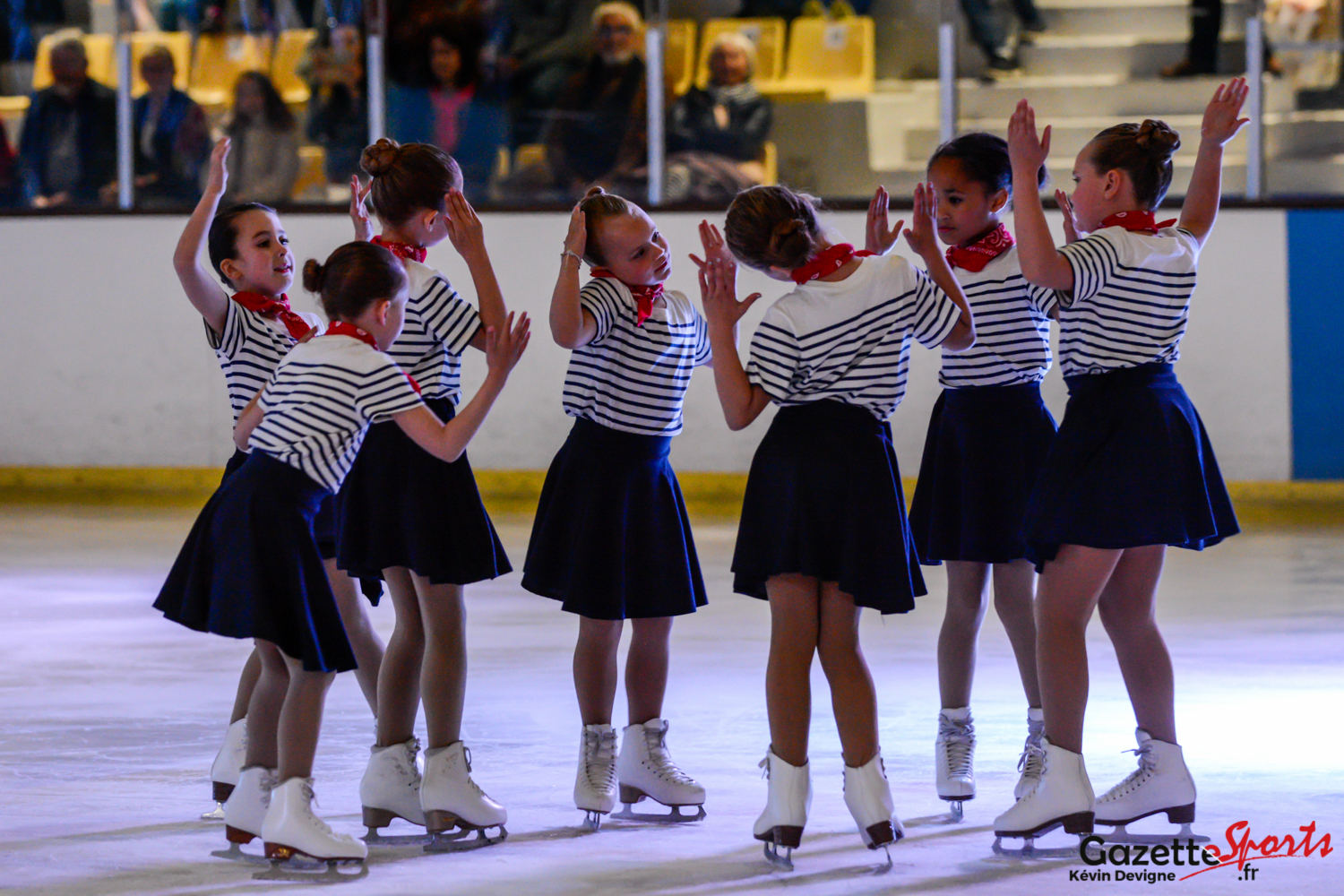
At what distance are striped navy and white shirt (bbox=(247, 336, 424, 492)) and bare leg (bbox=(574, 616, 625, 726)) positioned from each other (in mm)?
590

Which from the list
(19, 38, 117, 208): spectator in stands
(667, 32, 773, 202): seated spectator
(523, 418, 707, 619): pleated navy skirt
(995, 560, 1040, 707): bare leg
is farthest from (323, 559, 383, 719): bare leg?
(19, 38, 117, 208): spectator in stands

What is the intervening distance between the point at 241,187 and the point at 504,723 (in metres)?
5.60

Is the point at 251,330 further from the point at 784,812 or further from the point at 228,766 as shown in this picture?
the point at 784,812

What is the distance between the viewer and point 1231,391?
7.72 metres

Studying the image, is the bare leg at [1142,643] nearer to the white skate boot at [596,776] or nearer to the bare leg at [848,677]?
the bare leg at [848,677]

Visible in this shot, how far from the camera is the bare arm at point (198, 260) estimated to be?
3045 millimetres

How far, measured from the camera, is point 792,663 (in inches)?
112

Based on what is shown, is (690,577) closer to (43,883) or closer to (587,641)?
(587,641)

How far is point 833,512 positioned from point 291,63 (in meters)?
6.78

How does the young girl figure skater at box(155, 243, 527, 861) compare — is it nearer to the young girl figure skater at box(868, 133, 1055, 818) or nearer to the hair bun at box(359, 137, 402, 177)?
the hair bun at box(359, 137, 402, 177)

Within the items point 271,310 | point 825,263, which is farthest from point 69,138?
point 825,263

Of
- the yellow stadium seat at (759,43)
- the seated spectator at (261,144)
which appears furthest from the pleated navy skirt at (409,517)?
the seated spectator at (261,144)

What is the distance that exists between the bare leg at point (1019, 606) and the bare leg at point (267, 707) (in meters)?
1.32

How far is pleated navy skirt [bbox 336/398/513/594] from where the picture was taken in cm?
297
